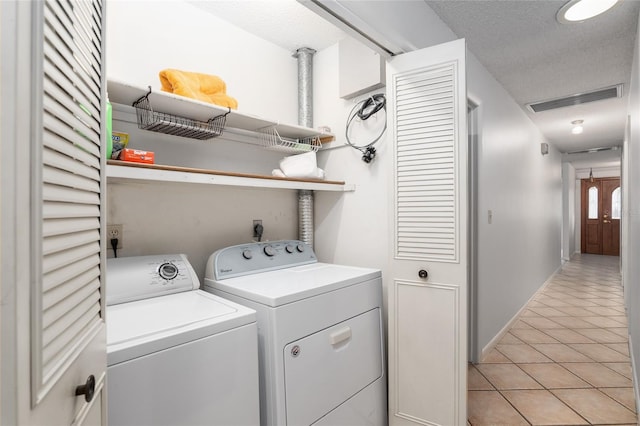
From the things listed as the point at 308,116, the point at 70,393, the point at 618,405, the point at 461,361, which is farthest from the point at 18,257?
the point at 618,405

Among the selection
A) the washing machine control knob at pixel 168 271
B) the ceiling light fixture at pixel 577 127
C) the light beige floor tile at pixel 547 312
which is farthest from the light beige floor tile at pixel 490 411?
the ceiling light fixture at pixel 577 127

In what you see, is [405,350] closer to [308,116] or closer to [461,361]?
[461,361]

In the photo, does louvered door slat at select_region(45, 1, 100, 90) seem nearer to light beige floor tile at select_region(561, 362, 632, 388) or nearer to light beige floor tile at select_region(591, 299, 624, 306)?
light beige floor tile at select_region(561, 362, 632, 388)

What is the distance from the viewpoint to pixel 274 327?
1.34m

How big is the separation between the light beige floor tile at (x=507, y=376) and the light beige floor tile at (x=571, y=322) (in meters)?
1.44

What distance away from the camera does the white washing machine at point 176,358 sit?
38.4 inches

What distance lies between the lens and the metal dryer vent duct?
2.41 meters

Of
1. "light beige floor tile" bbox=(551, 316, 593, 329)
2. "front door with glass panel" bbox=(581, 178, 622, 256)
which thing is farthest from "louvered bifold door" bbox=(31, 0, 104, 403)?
"front door with glass panel" bbox=(581, 178, 622, 256)

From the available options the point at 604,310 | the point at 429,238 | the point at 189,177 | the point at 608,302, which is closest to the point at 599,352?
the point at 604,310

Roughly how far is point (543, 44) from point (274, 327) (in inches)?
106

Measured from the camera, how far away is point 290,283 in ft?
5.32

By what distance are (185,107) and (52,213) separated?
1.27 m

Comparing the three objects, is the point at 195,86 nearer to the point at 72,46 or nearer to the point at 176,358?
the point at 72,46

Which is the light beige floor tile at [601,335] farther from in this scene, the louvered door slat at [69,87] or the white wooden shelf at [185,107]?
the louvered door slat at [69,87]
